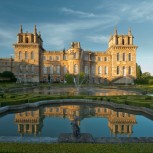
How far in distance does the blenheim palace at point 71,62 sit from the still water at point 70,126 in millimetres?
44869

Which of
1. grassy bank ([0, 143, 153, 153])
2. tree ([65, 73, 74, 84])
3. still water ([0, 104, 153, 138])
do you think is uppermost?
tree ([65, 73, 74, 84])

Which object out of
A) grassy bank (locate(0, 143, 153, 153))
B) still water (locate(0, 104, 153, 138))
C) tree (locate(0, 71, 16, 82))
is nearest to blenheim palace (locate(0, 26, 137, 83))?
tree (locate(0, 71, 16, 82))

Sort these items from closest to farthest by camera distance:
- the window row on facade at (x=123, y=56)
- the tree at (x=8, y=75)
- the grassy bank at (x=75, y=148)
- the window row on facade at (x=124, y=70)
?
the grassy bank at (x=75, y=148)
the tree at (x=8, y=75)
the window row on facade at (x=123, y=56)
the window row on facade at (x=124, y=70)

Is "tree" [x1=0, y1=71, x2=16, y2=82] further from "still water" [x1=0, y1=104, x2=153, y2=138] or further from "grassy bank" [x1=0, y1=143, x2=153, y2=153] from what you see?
"grassy bank" [x1=0, y1=143, x2=153, y2=153]

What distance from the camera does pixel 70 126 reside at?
12039 mm

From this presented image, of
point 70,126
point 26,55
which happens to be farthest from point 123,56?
point 70,126

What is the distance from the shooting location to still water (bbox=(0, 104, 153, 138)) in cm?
1085

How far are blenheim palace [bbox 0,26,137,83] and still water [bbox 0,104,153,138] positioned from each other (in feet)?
147

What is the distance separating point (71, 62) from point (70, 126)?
160 ft

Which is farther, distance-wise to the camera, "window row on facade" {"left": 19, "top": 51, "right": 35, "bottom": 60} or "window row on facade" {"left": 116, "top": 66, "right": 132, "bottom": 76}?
"window row on facade" {"left": 116, "top": 66, "right": 132, "bottom": 76}

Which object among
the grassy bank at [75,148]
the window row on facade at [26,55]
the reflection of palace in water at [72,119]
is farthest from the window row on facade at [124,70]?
the grassy bank at [75,148]

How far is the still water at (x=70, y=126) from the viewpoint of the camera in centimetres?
1085

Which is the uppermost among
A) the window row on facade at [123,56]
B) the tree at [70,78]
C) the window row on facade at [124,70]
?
the window row on facade at [123,56]

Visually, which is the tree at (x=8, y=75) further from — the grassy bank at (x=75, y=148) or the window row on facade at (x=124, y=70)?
the grassy bank at (x=75, y=148)
